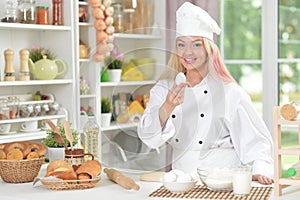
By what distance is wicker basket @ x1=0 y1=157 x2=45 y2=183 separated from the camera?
2.51 meters

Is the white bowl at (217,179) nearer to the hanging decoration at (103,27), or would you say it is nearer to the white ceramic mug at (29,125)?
the white ceramic mug at (29,125)

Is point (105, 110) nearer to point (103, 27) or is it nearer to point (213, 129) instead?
point (103, 27)

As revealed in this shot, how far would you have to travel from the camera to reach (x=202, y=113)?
2869mm

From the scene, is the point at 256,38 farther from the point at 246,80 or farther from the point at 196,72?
the point at 196,72

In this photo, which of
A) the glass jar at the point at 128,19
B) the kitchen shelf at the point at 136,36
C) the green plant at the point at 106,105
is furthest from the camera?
the glass jar at the point at 128,19

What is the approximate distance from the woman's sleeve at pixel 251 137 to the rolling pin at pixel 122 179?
547 mm

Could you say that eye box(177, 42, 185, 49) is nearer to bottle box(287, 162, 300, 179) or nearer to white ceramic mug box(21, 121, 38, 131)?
bottle box(287, 162, 300, 179)

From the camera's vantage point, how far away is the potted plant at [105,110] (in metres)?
3.48

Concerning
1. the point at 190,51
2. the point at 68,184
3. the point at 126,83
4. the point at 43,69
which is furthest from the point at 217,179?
the point at 43,69

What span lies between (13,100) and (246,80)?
5.92 ft

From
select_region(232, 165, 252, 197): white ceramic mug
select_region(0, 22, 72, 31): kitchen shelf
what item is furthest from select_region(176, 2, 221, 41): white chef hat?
select_region(0, 22, 72, 31): kitchen shelf

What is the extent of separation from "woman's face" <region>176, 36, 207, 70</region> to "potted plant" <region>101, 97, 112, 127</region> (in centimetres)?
69

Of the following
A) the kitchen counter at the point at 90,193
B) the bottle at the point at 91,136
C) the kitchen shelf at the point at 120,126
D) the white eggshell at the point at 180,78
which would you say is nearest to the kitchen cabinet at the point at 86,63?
the kitchen shelf at the point at 120,126

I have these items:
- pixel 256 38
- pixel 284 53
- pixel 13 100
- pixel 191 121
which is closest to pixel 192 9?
pixel 191 121
